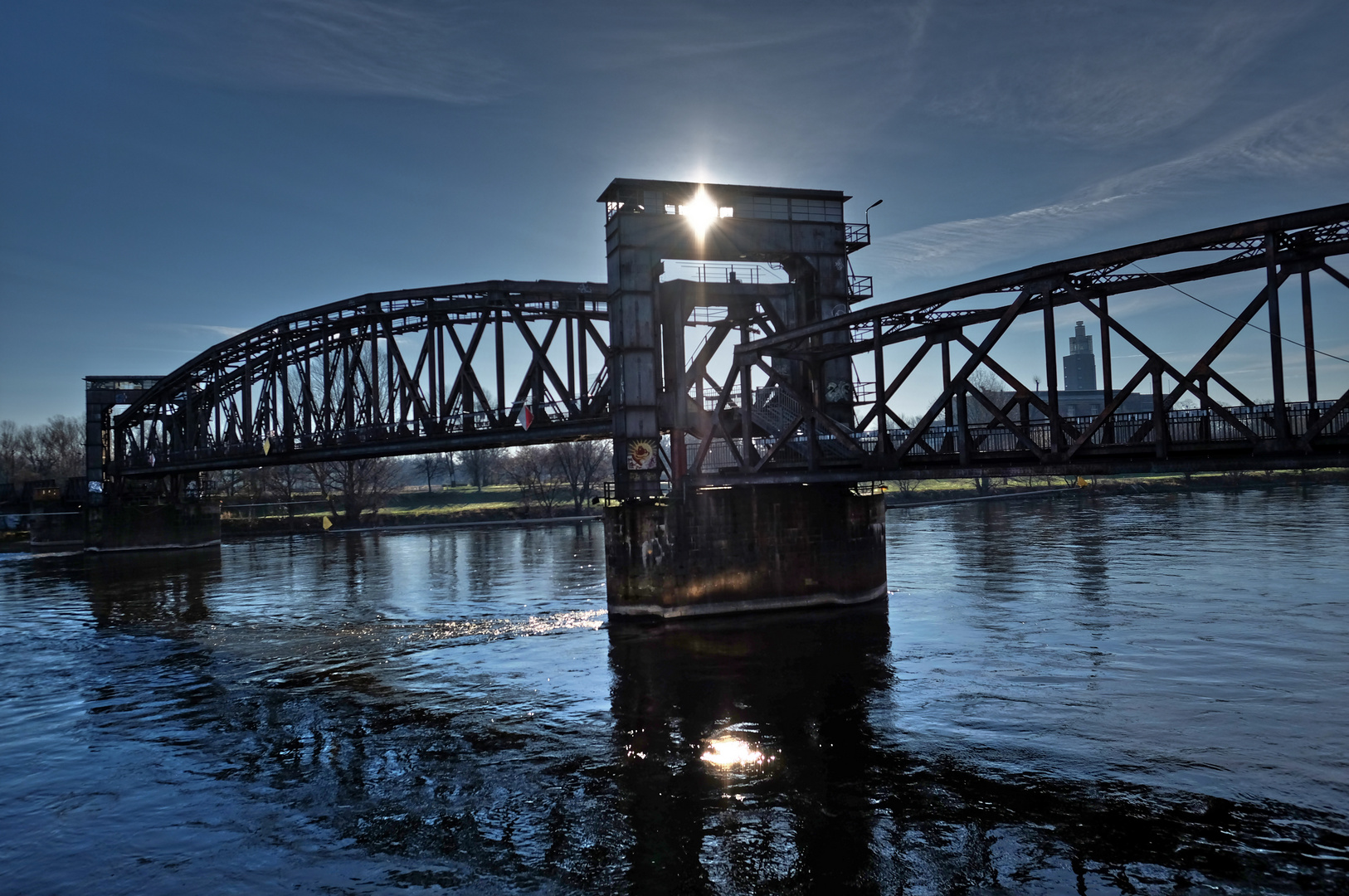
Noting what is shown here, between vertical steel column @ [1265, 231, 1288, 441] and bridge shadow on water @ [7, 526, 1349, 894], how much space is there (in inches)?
324

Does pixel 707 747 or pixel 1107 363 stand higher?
pixel 1107 363

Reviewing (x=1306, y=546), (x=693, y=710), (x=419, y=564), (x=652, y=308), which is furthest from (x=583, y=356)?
(x=1306, y=546)

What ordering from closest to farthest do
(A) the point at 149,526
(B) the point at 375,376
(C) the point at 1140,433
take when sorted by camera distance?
1. (C) the point at 1140,433
2. (B) the point at 375,376
3. (A) the point at 149,526

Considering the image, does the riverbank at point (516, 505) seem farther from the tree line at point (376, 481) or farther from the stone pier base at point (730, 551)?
the stone pier base at point (730, 551)

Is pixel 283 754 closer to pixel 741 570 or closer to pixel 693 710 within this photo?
pixel 693 710

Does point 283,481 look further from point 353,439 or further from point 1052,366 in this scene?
point 1052,366

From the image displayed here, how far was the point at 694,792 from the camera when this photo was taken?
17.2 metres

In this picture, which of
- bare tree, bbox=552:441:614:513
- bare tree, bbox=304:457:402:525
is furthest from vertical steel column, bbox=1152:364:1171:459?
bare tree, bbox=304:457:402:525

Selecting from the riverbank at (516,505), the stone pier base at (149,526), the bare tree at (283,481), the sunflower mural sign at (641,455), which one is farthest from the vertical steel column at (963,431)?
the bare tree at (283,481)

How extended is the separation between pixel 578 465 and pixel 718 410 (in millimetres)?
82457

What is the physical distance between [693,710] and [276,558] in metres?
62.6

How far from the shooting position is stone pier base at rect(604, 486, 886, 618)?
35031 mm

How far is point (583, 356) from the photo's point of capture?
52.6 metres

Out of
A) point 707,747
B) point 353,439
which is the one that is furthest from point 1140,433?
point 353,439
